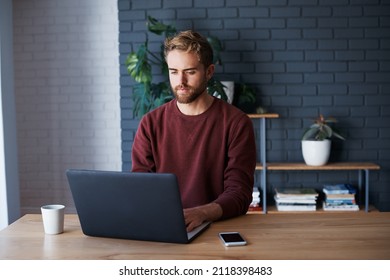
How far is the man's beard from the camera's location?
75.7 inches

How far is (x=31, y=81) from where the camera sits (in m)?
4.77

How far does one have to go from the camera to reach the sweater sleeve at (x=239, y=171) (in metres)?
1.71

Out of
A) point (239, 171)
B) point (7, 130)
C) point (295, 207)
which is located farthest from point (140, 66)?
point (239, 171)

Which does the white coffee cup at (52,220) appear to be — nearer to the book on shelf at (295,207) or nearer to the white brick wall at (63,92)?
the book on shelf at (295,207)

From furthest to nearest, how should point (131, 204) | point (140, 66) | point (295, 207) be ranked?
point (295, 207), point (140, 66), point (131, 204)

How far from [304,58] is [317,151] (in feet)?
2.58

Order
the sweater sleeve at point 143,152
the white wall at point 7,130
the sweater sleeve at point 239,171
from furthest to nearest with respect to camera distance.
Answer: the white wall at point 7,130, the sweater sleeve at point 143,152, the sweater sleeve at point 239,171

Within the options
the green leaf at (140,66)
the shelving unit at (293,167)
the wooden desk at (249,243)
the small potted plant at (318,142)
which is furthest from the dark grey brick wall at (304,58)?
the wooden desk at (249,243)

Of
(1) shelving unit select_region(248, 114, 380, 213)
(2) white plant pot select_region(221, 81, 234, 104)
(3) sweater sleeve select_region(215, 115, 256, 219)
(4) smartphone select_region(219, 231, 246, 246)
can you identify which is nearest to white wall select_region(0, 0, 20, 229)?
(2) white plant pot select_region(221, 81, 234, 104)

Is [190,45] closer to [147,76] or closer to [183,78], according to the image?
[183,78]

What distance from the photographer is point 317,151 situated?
3877mm

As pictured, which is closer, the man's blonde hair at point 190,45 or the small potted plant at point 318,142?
the man's blonde hair at point 190,45
